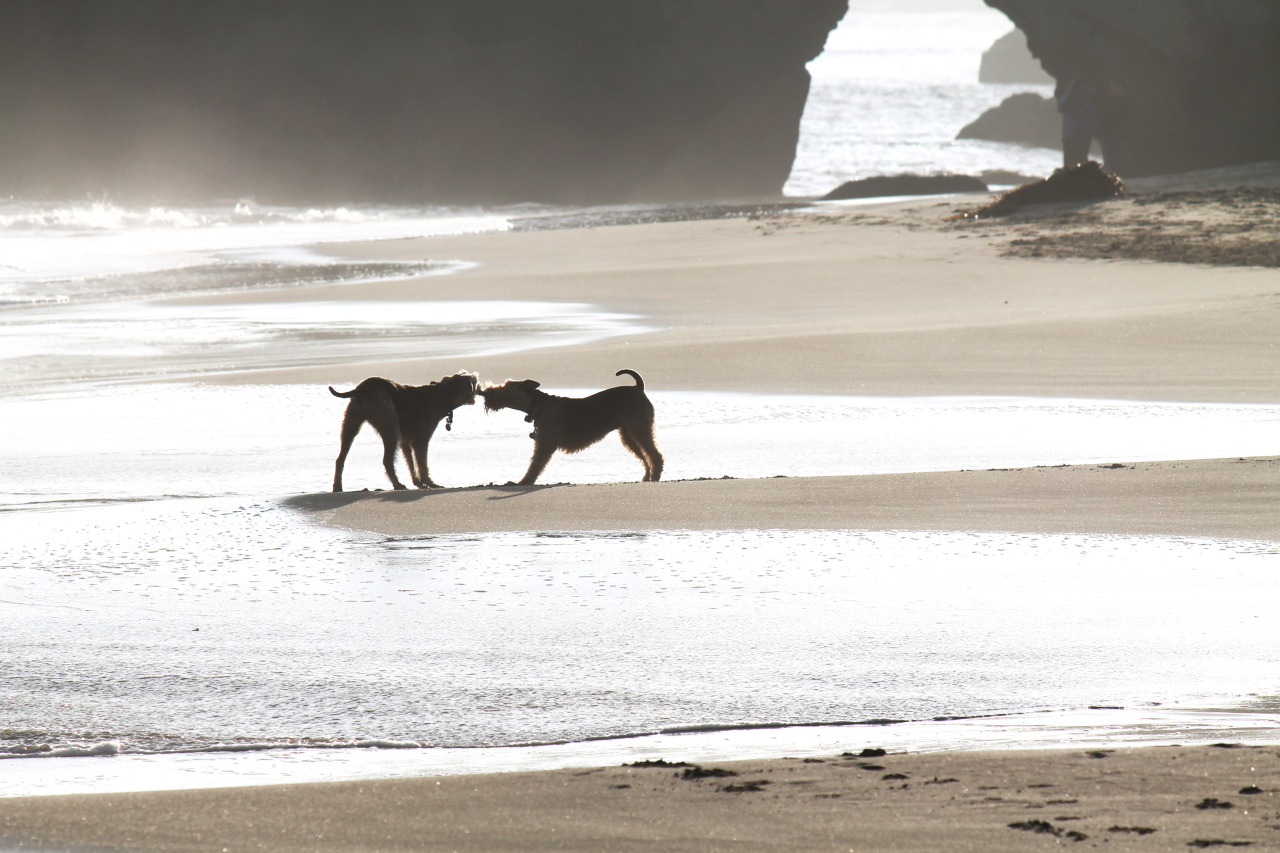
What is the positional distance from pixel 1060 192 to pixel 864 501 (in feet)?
61.9

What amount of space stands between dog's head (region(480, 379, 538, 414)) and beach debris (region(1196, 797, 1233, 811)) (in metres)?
4.93

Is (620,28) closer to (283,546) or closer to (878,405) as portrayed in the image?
(878,405)

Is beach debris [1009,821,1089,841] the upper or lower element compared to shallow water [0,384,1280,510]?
lower

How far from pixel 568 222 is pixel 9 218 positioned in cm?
1460

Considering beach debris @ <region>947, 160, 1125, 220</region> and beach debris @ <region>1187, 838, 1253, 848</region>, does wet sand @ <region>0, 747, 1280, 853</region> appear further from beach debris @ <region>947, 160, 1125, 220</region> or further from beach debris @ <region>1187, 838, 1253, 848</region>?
beach debris @ <region>947, 160, 1125, 220</region>

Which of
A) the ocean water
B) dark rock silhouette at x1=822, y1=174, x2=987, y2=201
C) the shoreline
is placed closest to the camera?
the ocean water

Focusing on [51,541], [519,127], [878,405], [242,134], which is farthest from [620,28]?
[51,541]

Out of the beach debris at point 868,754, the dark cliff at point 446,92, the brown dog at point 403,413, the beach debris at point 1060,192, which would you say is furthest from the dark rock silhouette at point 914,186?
the beach debris at point 868,754

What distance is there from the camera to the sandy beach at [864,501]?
2.79 metres

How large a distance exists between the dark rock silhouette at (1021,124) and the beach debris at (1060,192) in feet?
210

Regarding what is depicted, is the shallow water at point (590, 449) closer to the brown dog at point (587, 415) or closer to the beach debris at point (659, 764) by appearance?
the brown dog at point (587, 415)

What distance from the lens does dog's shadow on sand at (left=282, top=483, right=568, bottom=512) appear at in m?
6.57

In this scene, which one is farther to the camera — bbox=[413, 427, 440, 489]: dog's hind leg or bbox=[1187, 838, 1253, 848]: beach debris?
bbox=[413, 427, 440, 489]: dog's hind leg

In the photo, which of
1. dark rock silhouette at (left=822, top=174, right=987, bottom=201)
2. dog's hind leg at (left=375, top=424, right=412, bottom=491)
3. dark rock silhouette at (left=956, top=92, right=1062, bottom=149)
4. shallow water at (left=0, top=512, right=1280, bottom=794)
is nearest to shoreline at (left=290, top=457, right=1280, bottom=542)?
shallow water at (left=0, top=512, right=1280, bottom=794)
